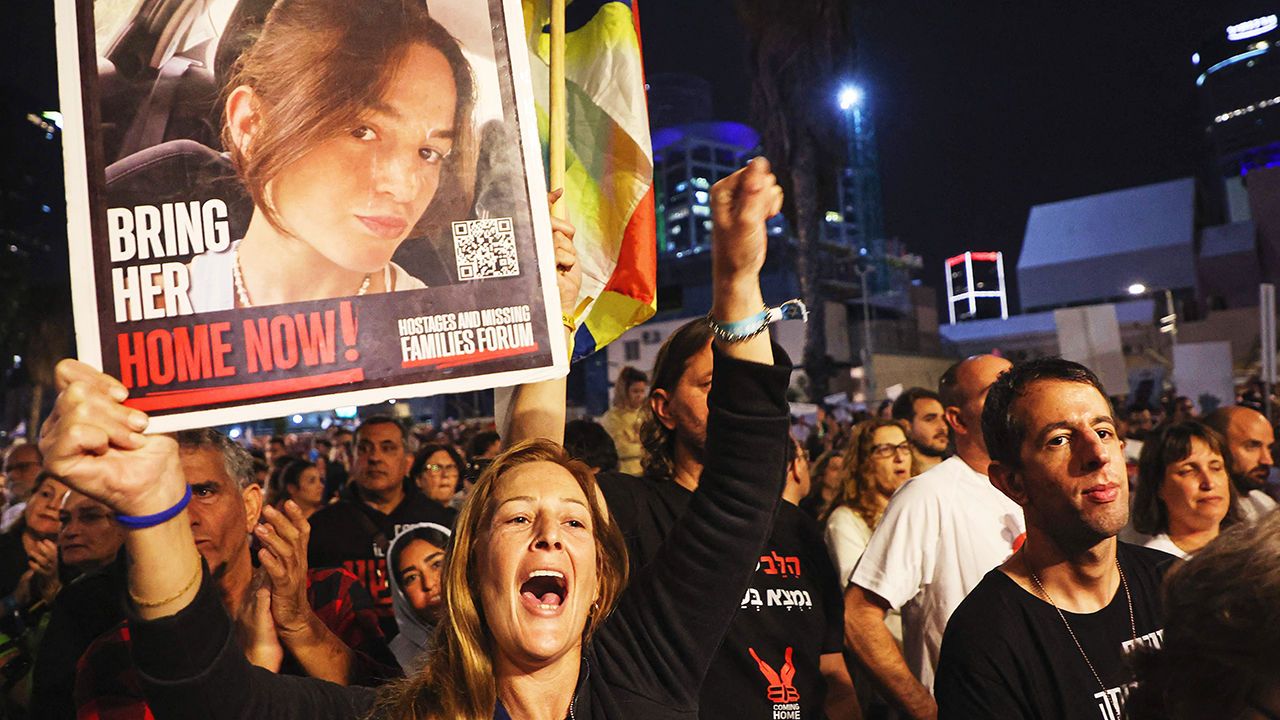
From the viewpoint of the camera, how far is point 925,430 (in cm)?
634

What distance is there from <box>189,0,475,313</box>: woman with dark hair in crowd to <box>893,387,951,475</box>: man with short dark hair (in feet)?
15.2

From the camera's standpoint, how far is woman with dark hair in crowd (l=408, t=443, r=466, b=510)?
6484mm

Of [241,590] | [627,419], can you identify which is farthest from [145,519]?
[627,419]

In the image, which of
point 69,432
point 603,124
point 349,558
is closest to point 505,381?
point 69,432

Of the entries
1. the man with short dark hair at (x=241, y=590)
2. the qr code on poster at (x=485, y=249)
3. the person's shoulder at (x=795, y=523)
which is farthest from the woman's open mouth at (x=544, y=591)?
the person's shoulder at (x=795, y=523)

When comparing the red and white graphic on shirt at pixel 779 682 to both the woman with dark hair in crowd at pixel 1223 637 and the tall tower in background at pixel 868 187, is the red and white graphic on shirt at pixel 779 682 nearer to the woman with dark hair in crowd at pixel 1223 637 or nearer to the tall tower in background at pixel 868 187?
the woman with dark hair in crowd at pixel 1223 637

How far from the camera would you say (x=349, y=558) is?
505cm

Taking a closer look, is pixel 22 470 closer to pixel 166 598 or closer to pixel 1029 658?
pixel 166 598

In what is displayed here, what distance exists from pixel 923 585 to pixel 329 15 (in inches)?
112

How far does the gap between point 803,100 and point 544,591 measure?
34.3m

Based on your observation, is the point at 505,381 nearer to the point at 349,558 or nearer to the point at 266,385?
the point at 266,385

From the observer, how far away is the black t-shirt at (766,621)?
10.1 ft

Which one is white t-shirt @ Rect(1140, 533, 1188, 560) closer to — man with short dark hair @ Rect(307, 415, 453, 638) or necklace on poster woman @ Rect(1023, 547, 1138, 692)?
necklace on poster woman @ Rect(1023, 547, 1138, 692)

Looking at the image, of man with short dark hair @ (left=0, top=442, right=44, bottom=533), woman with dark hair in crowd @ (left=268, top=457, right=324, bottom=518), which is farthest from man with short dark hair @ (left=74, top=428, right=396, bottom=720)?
man with short dark hair @ (left=0, top=442, right=44, bottom=533)
